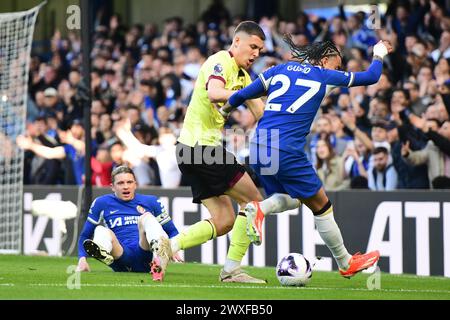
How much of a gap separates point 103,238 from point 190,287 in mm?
1430

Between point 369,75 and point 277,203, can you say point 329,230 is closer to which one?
point 277,203

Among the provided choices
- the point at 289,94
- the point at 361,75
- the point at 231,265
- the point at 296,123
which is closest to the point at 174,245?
the point at 231,265

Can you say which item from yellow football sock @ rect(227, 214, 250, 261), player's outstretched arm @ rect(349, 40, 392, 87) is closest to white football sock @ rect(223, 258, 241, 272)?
yellow football sock @ rect(227, 214, 250, 261)

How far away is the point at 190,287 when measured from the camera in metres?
8.53

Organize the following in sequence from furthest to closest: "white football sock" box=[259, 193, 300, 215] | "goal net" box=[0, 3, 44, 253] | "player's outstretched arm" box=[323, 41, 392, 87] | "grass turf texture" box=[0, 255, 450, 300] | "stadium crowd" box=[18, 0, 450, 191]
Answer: "goal net" box=[0, 3, 44, 253] < "stadium crowd" box=[18, 0, 450, 191] < "white football sock" box=[259, 193, 300, 215] < "player's outstretched arm" box=[323, 41, 392, 87] < "grass turf texture" box=[0, 255, 450, 300]

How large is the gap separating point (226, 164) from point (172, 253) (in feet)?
2.89

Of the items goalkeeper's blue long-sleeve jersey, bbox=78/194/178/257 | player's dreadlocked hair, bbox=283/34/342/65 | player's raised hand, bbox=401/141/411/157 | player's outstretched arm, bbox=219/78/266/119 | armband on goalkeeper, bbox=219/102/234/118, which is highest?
player's dreadlocked hair, bbox=283/34/342/65

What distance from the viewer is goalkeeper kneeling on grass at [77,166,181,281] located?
9586 mm

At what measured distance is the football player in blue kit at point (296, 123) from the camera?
8672 millimetres

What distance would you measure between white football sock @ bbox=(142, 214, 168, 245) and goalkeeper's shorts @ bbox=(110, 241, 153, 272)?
Result: 17.6 inches

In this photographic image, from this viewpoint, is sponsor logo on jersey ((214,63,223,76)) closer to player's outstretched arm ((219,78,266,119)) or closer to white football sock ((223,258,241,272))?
player's outstretched arm ((219,78,266,119))

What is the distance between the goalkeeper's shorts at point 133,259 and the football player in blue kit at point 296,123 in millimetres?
1712

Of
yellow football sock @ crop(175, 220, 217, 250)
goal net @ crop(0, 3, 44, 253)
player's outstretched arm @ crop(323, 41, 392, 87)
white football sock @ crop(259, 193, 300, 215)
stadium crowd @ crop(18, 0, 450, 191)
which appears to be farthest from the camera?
goal net @ crop(0, 3, 44, 253)
